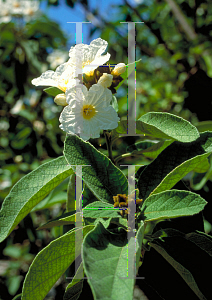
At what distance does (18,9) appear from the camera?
2363 millimetres

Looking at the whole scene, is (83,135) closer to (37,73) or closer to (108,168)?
(108,168)

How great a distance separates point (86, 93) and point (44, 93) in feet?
4.97

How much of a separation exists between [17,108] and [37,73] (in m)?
0.35

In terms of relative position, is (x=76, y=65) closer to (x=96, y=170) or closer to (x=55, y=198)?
(x=96, y=170)

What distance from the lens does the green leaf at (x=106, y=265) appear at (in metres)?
0.41

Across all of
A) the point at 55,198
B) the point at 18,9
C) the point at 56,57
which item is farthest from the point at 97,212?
the point at 18,9

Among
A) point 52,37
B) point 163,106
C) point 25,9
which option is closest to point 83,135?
point 163,106

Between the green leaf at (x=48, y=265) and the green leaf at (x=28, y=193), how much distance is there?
0.13 metres

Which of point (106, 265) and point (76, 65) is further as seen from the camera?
point (76, 65)

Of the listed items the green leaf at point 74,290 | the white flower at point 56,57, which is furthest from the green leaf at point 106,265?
the white flower at point 56,57

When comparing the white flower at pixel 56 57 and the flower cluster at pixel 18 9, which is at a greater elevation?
the flower cluster at pixel 18 9

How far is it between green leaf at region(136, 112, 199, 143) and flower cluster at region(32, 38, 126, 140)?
97 millimetres

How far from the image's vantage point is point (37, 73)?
1.97 metres

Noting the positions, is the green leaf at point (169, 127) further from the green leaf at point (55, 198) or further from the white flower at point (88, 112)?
the green leaf at point (55, 198)
